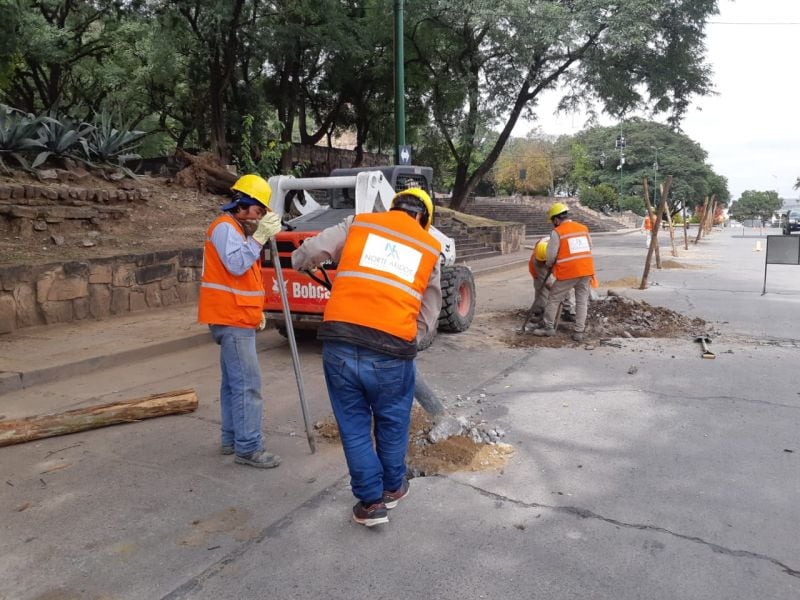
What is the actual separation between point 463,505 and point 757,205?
122443 mm

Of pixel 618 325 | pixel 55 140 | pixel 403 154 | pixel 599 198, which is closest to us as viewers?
pixel 618 325

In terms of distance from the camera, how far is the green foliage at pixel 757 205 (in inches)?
4154

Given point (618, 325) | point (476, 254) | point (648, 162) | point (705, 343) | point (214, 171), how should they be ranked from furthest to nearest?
1. point (648, 162)
2. point (476, 254)
3. point (214, 171)
4. point (618, 325)
5. point (705, 343)

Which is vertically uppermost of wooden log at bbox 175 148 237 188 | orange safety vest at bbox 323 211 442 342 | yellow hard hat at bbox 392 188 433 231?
wooden log at bbox 175 148 237 188

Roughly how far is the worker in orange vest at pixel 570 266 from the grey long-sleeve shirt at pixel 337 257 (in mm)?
4555

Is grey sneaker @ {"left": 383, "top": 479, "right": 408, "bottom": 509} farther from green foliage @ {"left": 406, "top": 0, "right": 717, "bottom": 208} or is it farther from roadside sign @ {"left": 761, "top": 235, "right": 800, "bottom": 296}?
green foliage @ {"left": 406, "top": 0, "right": 717, "bottom": 208}

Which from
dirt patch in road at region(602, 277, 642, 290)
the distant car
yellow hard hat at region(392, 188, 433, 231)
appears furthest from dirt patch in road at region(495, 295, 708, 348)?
the distant car

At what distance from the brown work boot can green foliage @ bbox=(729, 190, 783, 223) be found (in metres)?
114

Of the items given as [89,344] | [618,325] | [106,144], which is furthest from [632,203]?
[89,344]

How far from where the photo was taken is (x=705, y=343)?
7.36m

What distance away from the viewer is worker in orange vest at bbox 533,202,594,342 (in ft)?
25.3

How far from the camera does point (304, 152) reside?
80.4 feet

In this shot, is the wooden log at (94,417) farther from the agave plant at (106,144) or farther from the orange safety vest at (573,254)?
the agave plant at (106,144)

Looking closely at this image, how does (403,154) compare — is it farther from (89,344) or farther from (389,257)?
(389,257)
